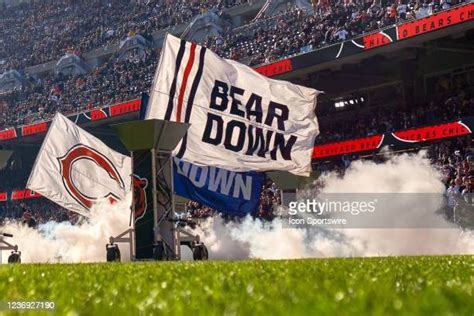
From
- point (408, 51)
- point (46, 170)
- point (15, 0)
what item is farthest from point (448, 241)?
point (15, 0)

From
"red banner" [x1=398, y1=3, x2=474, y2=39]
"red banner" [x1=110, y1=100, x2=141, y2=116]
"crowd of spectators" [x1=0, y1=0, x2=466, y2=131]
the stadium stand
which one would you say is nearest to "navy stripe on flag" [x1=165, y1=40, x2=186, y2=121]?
the stadium stand

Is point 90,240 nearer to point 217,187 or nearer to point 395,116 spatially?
point 217,187

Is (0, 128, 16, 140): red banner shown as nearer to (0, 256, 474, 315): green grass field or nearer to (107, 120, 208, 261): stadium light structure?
(107, 120, 208, 261): stadium light structure

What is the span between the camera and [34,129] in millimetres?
44125

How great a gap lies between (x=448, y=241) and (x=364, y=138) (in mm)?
12509

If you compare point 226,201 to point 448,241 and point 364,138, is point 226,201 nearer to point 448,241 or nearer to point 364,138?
point 448,241

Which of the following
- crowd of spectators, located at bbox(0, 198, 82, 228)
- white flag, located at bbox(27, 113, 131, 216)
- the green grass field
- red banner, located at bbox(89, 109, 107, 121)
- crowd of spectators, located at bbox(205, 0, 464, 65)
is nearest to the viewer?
the green grass field

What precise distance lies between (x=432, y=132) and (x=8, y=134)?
2982 centimetres

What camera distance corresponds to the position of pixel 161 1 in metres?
56.8

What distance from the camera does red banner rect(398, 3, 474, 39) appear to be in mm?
25048

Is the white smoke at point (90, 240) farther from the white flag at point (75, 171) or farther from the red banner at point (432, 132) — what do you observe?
the red banner at point (432, 132)

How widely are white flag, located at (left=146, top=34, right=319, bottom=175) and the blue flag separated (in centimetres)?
110

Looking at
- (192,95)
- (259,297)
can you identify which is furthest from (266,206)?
(259,297)

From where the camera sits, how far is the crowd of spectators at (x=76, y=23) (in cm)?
5431
